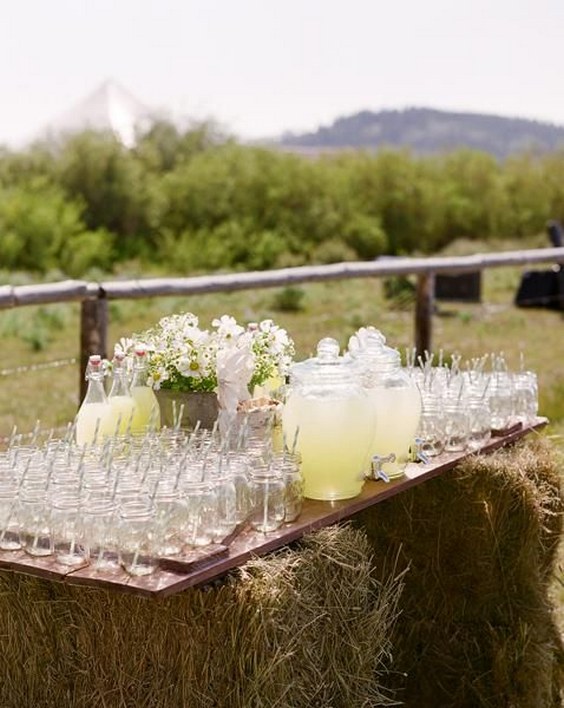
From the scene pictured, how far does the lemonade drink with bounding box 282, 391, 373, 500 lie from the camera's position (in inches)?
94.5

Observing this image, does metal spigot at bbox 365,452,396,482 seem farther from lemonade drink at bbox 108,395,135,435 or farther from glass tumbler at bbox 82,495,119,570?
glass tumbler at bbox 82,495,119,570

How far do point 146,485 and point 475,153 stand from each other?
32.0m

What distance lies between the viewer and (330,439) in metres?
2.41

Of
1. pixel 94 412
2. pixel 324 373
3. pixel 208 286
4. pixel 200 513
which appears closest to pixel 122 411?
pixel 94 412


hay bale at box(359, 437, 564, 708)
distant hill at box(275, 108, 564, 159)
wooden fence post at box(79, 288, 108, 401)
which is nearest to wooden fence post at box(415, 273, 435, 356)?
wooden fence post at box(79, 288, 108, 401)

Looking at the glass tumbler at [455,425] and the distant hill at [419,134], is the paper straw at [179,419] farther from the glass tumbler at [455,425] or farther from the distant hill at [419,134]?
the distant hill at [419,134]

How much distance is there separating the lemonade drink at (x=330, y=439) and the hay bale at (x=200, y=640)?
7.0 inches

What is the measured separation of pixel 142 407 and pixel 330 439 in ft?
1.61

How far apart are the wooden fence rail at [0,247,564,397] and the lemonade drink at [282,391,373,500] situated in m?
1.98

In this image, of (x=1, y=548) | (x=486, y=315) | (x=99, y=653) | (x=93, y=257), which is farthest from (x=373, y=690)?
(x=93, y=257)

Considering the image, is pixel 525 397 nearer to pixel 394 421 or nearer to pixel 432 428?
pixel 432 428

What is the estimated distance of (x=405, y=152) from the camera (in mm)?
32188

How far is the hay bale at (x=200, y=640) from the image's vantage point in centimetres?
201

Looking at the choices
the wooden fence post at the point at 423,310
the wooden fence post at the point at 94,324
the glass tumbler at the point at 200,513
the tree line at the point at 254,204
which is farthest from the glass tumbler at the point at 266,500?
the tree line at the point at 254,204
